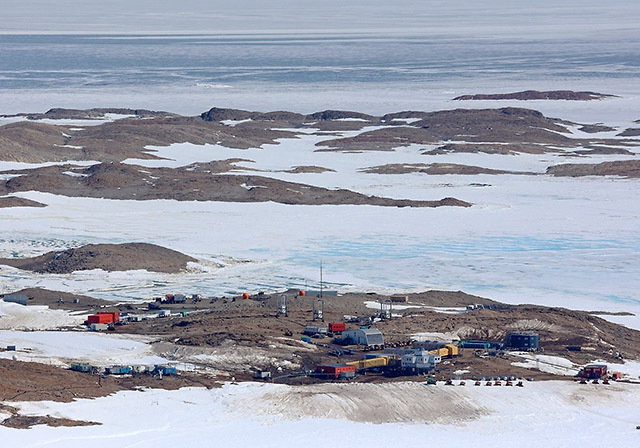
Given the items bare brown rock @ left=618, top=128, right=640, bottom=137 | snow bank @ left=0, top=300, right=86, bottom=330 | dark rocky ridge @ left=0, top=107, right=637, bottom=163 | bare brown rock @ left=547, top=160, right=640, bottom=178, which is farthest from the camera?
bare brown rock @ left=618, top=128, right=640, bottom=137

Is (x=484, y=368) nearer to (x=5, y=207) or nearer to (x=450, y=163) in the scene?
(x=5, y=207)

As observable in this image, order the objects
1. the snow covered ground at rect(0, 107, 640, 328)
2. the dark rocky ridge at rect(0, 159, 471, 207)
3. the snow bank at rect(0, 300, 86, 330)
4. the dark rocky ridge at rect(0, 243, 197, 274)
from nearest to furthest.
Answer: the snow bank at rect(0, 300, 86, 330) → the snow covered ground at rect(0, 107, 640, 328) → the dark rocky ridge at rect(0, 243, 197, 274) → the dark rocky ridge at rect(0, 159, 471, 207)

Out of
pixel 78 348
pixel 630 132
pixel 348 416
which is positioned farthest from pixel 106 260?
pixel 630 132

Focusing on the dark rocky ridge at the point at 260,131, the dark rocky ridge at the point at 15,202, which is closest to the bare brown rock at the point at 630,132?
the dark rocky ridge at the point at 260,131

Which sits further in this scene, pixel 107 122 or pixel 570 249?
pixel 107 122

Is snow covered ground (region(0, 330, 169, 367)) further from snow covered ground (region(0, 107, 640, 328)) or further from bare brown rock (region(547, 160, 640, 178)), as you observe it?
bare brown rock (region(547, 160, 640, 178))

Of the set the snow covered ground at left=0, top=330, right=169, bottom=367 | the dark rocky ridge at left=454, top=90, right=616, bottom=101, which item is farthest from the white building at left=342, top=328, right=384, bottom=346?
the dark rocky ridge at left=454, top=90, right=616, bottom=101

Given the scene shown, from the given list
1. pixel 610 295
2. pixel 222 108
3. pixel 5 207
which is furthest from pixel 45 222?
pixel 222 108
